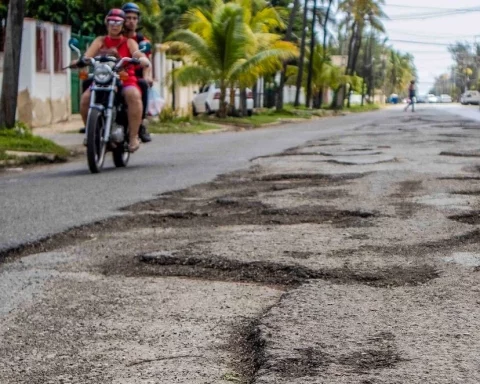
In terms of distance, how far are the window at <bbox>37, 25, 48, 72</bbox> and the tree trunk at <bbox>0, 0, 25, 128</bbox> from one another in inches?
272

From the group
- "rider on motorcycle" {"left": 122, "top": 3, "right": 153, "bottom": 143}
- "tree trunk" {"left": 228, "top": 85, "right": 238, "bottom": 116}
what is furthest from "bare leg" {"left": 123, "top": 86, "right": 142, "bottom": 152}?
"tree trunk" {"left": 228, "top": 85, "right": 238, "bottom": 116}

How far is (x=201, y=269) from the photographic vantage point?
4.58m

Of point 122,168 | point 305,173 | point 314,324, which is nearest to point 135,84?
point 122,168

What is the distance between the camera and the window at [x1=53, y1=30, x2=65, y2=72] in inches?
906

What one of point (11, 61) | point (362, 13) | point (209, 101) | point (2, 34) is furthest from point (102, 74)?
point (362, 13)

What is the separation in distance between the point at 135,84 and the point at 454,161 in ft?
12.1

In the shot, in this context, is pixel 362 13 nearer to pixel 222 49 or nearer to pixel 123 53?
pixel 222 49

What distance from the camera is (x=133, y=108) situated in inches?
A: 394

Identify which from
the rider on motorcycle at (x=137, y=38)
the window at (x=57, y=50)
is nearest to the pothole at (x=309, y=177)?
the rider on motorcycle at (x=137, y=38)

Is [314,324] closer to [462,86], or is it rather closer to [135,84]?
[135,84]

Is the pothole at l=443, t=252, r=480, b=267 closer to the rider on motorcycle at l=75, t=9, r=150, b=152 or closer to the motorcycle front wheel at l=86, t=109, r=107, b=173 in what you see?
the motorcycle front wheel at l=86, t=109, r=107, b=173

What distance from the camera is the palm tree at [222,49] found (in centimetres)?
2684

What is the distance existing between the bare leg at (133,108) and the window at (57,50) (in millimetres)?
13335

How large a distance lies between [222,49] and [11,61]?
13.1 meters
